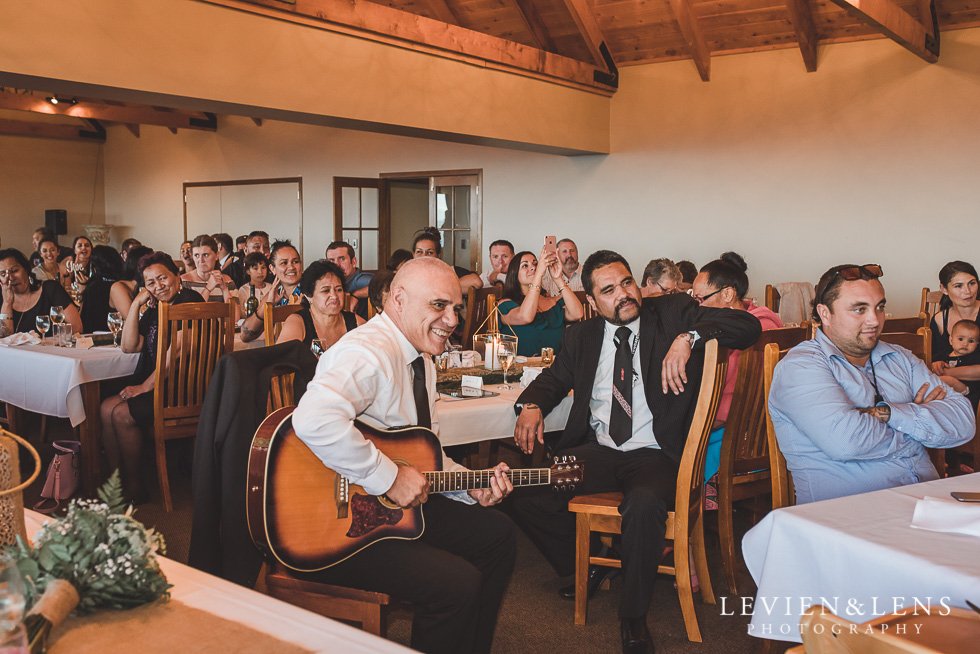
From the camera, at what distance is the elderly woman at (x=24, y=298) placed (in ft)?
17.3

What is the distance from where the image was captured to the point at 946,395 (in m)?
2.57

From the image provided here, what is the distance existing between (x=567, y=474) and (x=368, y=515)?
0.63m

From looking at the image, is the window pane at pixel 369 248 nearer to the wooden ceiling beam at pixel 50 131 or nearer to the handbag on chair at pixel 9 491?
the wooden ceiling beam at pixel 50 131

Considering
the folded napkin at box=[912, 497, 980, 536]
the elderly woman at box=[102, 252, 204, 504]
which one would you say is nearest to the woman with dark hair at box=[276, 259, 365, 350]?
the elderly woman at box=[102, 252, 204, 504]

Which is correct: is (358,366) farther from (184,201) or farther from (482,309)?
(184,201)

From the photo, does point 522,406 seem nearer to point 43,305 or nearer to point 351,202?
point 43,305

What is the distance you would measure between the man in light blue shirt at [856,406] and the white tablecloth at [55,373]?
3.37 metres

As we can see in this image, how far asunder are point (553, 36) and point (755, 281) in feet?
10.9

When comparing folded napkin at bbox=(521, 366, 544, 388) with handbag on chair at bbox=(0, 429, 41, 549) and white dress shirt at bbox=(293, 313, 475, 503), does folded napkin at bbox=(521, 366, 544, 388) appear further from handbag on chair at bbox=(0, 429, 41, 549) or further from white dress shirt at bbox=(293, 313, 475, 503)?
handbag on chair at bbox=(0, 429, 41, 549)

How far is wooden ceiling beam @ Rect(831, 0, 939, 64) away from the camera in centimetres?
549

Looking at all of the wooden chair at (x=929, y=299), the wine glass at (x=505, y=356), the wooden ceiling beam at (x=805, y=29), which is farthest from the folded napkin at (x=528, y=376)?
the wooden ceiling beam at (x=805, y=29)

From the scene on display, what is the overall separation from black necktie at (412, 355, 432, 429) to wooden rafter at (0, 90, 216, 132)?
1127cm

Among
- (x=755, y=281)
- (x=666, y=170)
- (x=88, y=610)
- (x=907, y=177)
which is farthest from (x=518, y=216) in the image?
(x=88, y=610)

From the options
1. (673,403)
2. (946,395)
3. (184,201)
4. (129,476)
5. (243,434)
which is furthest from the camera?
(184,201)
